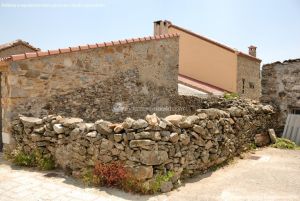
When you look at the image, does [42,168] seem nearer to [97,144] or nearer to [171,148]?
[97,144]

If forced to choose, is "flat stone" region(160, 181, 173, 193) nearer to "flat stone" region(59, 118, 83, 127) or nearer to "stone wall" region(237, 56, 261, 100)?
"flat stone" region(59, 118, 83, 127)

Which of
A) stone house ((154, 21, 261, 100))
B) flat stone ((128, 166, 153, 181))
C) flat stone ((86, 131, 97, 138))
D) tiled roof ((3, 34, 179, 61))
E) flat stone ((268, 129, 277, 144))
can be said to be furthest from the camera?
stone house ((154, 21, 261, 100))

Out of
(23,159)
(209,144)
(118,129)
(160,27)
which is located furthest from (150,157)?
(160,27)

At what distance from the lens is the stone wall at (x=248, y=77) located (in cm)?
1875

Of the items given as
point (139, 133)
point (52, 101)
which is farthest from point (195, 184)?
point (52, 101)

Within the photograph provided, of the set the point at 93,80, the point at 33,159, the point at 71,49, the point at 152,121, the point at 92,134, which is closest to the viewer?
the point at 152,121

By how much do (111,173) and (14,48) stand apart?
12591 millimetres

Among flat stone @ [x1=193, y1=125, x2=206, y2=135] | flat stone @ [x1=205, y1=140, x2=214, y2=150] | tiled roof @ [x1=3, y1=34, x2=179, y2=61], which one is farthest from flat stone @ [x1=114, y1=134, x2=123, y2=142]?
tiled roof @ [x1=3, y1=34, x2=179, y2=61]

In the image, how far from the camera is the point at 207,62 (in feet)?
59.2

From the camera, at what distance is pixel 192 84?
15656 millimetres

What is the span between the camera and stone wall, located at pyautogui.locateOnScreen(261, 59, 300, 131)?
10367mm

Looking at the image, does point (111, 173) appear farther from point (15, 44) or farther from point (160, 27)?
point (15, 44)

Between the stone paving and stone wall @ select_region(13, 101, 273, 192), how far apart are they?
15.3 inches

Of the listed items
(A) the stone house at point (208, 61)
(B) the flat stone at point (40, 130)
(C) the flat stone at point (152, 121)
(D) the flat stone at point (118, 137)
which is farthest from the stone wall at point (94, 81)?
(A) the stone house at point (208, 61)
